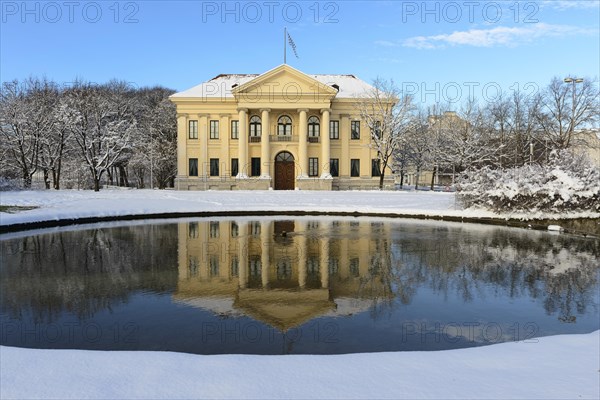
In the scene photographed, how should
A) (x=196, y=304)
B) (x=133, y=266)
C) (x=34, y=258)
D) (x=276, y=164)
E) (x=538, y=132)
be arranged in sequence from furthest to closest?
(x=538, y=132)
(x=276, y=164)
(x=34, y=258)
(x=133, y=266)
(x=196, y=304)

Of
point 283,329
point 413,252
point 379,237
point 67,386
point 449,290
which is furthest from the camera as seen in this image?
point 379,237

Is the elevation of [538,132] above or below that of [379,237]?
above

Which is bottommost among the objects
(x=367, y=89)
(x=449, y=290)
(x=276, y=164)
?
(x=449, y=290)

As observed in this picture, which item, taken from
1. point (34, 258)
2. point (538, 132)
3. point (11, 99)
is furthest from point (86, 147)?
point (538, 132)

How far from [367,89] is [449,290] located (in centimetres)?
4441

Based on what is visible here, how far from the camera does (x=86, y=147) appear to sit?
44375mm

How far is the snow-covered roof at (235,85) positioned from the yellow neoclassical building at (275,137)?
23 cm

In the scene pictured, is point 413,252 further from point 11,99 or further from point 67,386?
point 11,99

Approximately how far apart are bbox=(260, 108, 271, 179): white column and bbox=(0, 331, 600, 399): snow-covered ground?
135 feet

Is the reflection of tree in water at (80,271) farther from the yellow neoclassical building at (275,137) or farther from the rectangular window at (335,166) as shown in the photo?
the rectangular window at (335,166)

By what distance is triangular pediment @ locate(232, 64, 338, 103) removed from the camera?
4575cm

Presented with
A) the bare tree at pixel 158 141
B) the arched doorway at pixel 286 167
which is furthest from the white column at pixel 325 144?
the bare tree at pixel 158 141

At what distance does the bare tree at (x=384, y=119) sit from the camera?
46.7 meters

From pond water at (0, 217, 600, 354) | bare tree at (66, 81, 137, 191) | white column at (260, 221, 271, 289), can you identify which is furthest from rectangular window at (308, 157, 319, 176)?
pond water at (0, 217, 600, 354)
